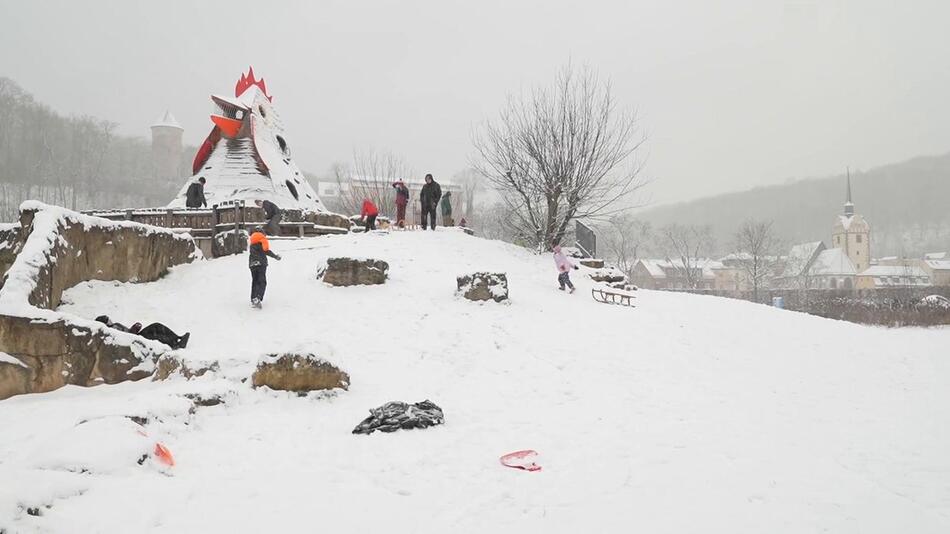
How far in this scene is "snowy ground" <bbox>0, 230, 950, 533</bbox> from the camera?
12.0 ft

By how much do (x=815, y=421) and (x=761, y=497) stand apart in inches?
128

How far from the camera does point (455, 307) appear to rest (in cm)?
1055

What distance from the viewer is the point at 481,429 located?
563 cm

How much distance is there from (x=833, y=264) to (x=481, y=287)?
214 feet

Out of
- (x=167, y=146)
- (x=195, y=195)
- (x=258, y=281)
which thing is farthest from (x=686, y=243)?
(x=167, y=146)

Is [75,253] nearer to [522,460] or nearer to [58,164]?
[522,460]

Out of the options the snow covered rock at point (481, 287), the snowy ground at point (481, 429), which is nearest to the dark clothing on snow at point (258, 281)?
the snowy ground at point (481, 429)

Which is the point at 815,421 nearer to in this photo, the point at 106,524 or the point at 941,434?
the point at 941,434

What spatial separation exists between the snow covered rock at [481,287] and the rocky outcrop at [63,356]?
6126 mm

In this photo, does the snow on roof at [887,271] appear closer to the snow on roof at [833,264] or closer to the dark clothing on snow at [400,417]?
the snow on roof at [833,264]

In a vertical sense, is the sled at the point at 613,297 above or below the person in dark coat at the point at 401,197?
below

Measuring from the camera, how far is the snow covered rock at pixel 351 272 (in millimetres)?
11073

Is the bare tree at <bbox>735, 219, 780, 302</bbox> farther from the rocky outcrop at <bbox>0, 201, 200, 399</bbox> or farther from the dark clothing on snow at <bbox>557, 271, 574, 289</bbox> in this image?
the rocky outcrop at <bbox>0, 201, 200, 399</bbox>

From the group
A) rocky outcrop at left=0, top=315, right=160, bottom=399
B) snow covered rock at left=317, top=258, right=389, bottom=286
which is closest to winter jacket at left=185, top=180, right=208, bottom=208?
snow covered rock at left=317, top=258, right=389, bottom=286
